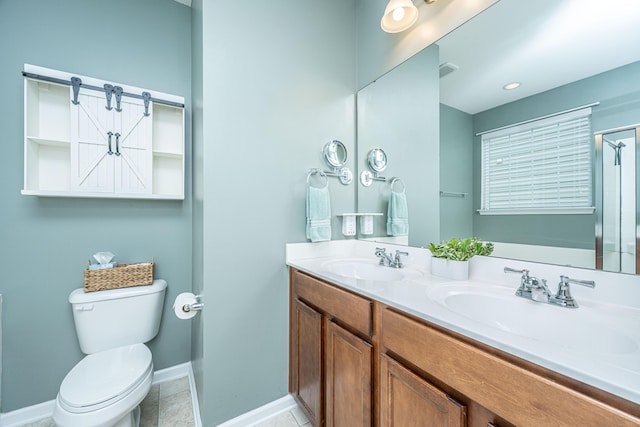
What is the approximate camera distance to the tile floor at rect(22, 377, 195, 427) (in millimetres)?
1390

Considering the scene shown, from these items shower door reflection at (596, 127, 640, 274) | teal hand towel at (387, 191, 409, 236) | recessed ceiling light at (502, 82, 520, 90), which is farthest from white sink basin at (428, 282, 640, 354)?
recessed ceiling light at (502, 82, 520, 90)

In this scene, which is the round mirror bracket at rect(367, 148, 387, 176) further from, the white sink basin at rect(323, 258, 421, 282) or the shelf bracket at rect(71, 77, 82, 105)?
the shelf bracket at rect(71, 77, 82, 105)

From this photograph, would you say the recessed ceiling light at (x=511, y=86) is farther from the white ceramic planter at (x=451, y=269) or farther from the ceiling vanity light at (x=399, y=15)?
the white ceramic planter at (x=451, y=269)

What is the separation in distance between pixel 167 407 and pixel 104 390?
61 centimetres

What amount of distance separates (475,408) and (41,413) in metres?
2.24

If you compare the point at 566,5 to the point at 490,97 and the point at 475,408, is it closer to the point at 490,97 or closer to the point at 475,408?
the point at 490,97

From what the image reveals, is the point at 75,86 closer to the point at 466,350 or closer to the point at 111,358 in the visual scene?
the point at 111,358

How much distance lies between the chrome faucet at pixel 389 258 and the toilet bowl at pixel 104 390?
135 centimetres

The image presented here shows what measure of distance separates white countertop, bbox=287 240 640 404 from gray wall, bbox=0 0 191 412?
3.56ft

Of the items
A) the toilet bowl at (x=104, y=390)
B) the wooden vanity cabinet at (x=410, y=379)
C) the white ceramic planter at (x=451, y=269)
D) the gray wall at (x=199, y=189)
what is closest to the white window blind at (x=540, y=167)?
the white ceramic planter at (x=451, y=269)

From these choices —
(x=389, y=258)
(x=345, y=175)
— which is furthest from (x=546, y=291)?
(x=345, y=175)

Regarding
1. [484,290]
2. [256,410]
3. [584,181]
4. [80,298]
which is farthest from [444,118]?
[80,298]

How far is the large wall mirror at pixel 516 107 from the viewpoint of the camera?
0.80m

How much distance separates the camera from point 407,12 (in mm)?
1316
